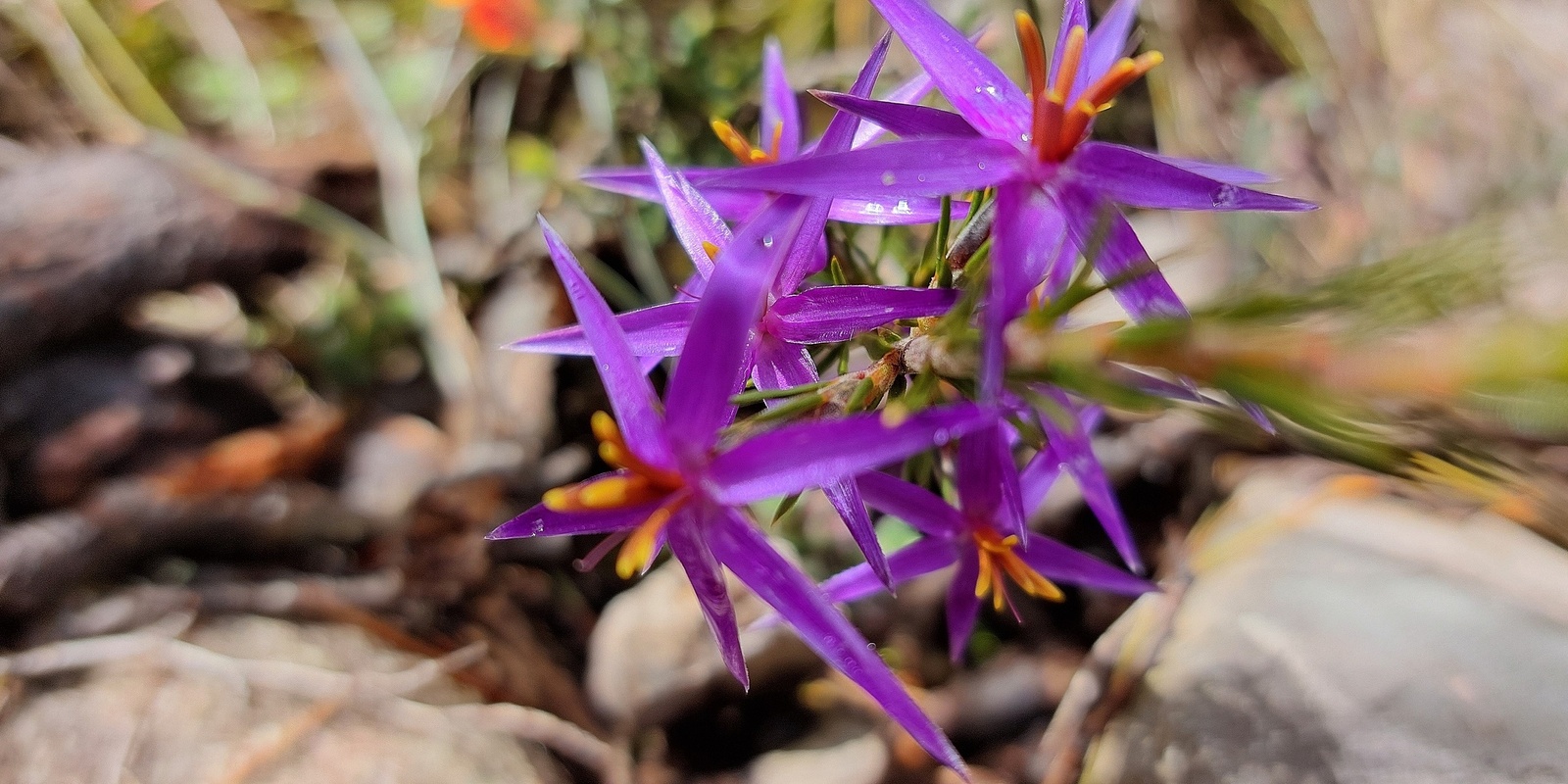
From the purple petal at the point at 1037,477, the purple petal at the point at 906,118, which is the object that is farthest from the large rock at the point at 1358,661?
the purple petal at the point at 906,118

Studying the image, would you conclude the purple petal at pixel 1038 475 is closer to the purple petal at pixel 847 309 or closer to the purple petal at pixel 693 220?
the purple petal at pixel 847 309

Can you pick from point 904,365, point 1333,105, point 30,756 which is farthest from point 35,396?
point 1333,105

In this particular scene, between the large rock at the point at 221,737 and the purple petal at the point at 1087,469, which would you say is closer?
the purple petal at the point at 1087,469

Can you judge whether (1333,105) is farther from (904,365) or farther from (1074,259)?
(904,365)

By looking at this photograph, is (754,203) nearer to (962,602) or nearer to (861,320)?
(861,320)

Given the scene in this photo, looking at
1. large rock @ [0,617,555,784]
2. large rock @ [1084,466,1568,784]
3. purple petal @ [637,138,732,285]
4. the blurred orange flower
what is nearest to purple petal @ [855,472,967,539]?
purple petal @ [637,138,732,285]

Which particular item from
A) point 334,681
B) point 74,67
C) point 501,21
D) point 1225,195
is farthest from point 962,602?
point 74,67

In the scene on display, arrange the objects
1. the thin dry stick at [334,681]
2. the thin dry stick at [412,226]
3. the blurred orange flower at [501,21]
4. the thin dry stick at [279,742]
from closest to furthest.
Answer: the thin dry stick at [279,742]
the thin dry stick at [334,681]
the blurred orange flower at [501,21]
the thin dry stick at [412,226]

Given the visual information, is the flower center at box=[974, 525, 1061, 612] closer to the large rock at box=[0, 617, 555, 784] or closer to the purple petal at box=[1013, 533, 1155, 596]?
the purple petal at box=[1013, 533, 1155, 596]
